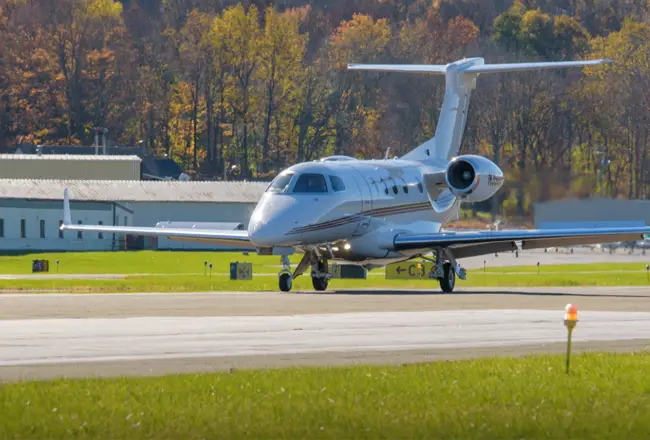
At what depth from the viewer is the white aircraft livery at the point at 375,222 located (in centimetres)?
4278

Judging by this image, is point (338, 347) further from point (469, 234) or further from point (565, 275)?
point (565, 275)

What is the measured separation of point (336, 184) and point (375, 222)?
244 cm

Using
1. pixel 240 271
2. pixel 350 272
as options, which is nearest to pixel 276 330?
pixel 350 272

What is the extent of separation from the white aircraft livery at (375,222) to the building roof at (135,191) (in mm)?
52506

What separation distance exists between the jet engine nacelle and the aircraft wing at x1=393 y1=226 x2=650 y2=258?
2.04 meters

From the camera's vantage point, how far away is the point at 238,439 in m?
15.2

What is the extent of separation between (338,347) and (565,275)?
144ft

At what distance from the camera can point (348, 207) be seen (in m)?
44.7

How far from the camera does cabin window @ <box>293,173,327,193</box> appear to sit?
143ft

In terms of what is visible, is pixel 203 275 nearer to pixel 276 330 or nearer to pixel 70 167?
pixel 276 330

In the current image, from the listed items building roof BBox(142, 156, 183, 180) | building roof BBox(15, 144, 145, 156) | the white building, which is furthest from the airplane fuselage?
building roof BBox(15, 144, 145, 156)

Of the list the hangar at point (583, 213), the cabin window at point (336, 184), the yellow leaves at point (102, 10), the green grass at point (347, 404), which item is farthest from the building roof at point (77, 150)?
the green grass at point (347, 404)

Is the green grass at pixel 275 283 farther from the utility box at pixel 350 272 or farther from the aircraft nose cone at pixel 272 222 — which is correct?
the aircraft nose cone at pixel 272 222

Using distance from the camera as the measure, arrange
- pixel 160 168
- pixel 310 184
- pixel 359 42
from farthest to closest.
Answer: pixel 359 42, pixel 160 168, pixel 310 184
